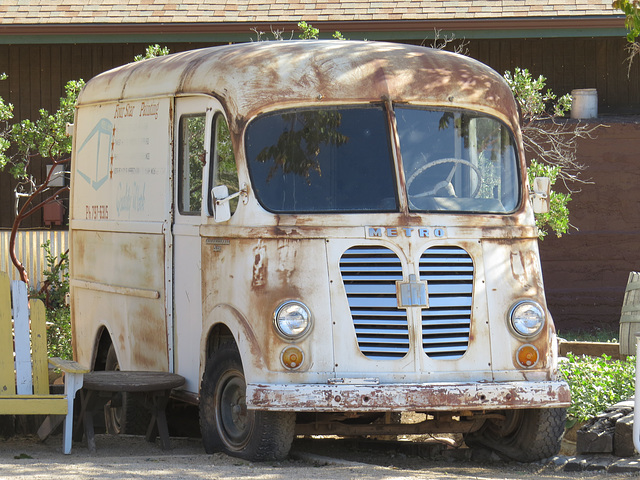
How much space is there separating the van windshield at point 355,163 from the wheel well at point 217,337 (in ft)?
2.85

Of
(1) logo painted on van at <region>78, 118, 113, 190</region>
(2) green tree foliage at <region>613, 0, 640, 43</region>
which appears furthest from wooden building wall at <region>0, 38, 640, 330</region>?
(1) logo painted on van at <region>78, 118, 113, 190</region>

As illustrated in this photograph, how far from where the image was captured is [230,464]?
21.5 feet

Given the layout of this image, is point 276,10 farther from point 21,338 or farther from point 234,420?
point 234,420

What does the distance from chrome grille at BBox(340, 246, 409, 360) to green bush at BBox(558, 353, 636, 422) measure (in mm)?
2029

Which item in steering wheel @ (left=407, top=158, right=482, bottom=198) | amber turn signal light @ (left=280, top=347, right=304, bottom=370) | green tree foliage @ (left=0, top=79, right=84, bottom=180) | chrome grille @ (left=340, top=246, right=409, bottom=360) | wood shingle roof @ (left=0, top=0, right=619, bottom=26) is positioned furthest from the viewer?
wood shingle roof @ (left=0, top=0, right=619, bottom=26)

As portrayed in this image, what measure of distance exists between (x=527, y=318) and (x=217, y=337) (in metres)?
1.94

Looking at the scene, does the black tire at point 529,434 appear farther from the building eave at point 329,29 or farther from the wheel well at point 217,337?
the building eave at point 329,29

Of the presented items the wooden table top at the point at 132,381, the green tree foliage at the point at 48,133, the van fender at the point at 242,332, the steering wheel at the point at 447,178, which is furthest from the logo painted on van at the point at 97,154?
the green tree foliage at the point at 48,133

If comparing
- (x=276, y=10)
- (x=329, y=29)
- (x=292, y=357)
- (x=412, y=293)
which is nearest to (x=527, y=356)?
(x=412, y=293)

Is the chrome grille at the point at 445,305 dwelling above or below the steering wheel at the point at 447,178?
below

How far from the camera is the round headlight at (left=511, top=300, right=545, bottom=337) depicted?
263 inches

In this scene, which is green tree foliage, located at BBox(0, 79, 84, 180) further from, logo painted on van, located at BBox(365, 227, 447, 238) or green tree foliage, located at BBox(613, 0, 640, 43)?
logo painted on van, located at BBox(365, 227, 447, 238)

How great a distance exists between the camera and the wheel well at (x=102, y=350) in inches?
352

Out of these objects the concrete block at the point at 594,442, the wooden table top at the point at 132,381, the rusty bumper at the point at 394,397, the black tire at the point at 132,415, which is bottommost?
the concrete block at the point at 594,442
